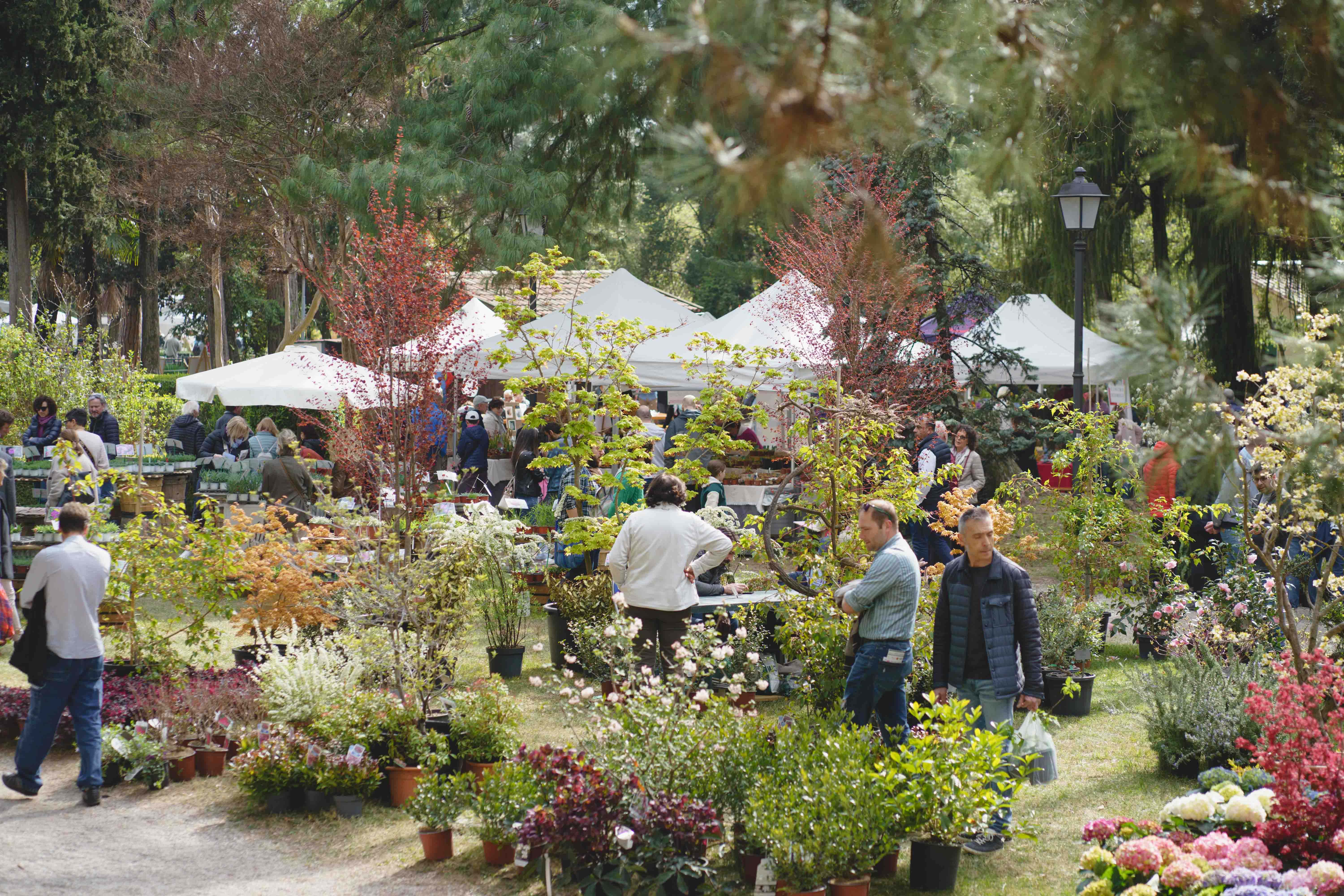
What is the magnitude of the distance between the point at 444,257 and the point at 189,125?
14798 mm

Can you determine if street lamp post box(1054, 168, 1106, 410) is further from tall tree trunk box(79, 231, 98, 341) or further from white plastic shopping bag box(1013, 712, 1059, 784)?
tall tree trunk box(79, 231, 98, 341)

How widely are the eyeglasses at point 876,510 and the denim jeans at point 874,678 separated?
2.02 feet

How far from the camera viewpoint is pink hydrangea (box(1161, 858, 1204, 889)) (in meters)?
4.04

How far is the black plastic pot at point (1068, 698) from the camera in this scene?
7.99 metres

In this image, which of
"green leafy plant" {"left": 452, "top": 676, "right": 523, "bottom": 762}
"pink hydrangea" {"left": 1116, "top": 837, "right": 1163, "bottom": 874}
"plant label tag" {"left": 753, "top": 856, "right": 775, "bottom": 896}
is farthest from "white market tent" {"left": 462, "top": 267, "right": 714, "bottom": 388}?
"pink hydrangea" {"left": 1116, "top": 837, "right": 1163, "bottom": 874}

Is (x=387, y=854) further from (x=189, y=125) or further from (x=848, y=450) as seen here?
(x=189, y=125)

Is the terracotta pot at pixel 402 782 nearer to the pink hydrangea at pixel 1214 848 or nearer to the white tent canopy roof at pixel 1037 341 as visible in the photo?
the pink hydrangea at pixel 1214 848

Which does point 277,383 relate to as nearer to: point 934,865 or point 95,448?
point 95,448

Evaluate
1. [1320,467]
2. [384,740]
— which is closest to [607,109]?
[384,740]

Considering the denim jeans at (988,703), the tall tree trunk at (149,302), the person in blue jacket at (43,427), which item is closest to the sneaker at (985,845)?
the denim jeans at (988,703)

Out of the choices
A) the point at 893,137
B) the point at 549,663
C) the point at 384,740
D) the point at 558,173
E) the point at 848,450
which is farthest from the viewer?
the point at 558,173

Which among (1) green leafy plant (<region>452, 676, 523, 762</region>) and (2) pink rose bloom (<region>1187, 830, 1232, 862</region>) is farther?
(1) green leafy plant (<region>452, 676, 523, 762</region>)

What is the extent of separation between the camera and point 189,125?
853 inches

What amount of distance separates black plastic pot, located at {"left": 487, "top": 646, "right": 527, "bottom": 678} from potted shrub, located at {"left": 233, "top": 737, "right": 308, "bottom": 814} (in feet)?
9.00
